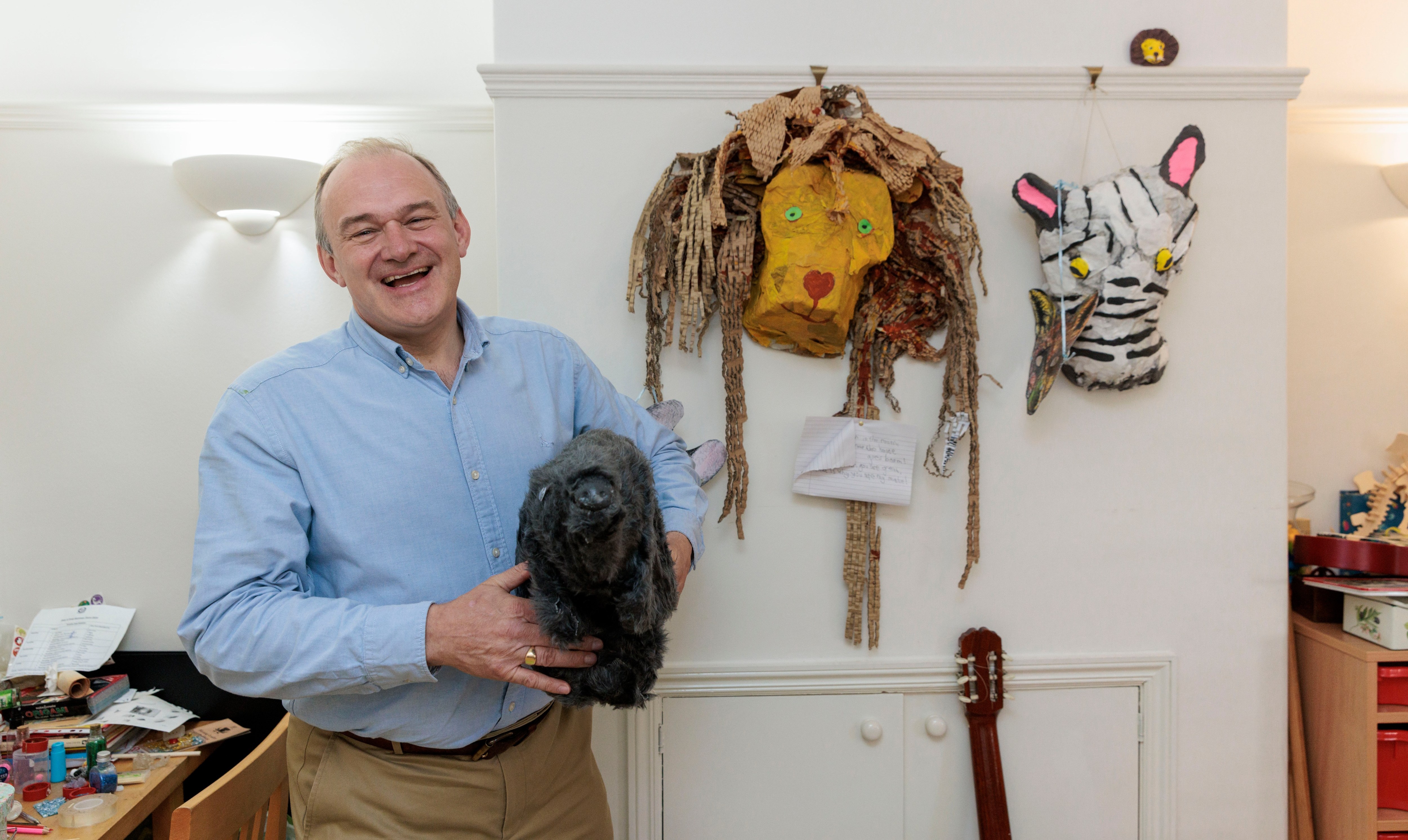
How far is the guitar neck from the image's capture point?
5.50 ft

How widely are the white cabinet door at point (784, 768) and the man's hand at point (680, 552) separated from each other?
611 millimetres

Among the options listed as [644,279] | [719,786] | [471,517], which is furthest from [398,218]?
[719,786]

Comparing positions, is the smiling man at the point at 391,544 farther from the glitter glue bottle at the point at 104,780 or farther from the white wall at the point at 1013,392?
the glitter glue bottle at the point at 104,780

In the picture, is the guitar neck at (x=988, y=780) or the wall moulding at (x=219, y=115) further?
the wall moulding at (x=219, y=115)

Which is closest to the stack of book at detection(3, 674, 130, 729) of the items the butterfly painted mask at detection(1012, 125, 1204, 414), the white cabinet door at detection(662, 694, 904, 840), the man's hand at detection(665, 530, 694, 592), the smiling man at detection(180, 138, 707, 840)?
the smiling man at detection(180, 138, 707, 840)

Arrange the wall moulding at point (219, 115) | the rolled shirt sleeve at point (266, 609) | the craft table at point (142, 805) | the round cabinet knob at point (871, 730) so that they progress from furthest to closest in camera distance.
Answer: the wall moulding at point (219, 115) < the round cabinet knob at point (871, 730) < the craft table at point (142, 805) < the rolled shirt sleeve at point (266, 609)

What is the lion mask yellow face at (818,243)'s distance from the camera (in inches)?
58.9

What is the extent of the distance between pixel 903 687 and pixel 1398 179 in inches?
76.4

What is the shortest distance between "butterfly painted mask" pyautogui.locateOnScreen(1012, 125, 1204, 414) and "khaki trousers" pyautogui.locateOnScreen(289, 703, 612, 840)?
1.23 metres

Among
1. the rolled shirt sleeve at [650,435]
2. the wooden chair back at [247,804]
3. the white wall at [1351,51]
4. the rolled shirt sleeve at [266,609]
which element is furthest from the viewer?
the white wall at [1351,51]

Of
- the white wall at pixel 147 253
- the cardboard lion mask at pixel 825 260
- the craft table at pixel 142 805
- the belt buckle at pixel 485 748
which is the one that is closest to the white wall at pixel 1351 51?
the cardboard lion mask at pixel 825 260

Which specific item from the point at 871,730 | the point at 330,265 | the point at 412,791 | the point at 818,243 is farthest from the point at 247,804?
the point at 818,243

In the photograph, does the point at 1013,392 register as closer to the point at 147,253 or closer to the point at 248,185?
the point at 248,185

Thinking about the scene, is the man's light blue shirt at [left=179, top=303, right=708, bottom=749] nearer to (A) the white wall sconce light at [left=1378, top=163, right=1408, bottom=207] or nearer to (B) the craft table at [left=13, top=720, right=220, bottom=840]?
(B) the craft table at [left=13, top=720, right=220, bottom=840]
